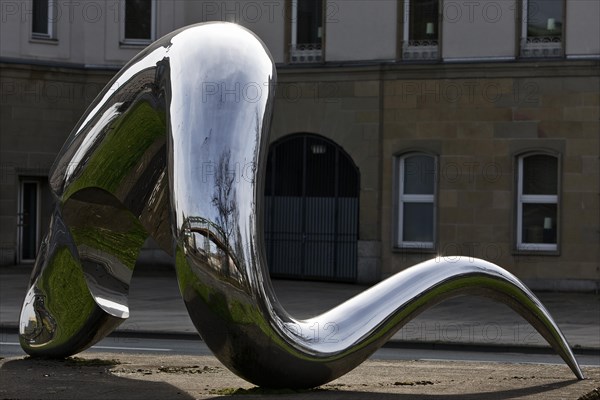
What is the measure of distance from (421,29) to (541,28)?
2623 millimetres

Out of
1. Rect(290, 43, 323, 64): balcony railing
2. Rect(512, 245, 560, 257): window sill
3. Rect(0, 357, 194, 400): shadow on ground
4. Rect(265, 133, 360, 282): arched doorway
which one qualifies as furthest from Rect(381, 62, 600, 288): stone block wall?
Rect(0, 357, 194, 400): shadow on ground

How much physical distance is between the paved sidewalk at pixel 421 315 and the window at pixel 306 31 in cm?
503

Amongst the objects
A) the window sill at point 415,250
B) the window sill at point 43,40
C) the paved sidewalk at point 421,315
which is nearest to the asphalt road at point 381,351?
the paved sidewalk at point 421,315

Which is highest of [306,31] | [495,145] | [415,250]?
[306,31]

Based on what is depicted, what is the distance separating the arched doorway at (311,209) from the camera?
3041 cm

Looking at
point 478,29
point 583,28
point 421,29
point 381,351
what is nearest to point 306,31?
point 421,29

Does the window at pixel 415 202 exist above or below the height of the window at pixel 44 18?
below

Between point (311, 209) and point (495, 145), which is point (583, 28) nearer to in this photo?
point (495, 145)

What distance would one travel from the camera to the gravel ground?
28.5 ft

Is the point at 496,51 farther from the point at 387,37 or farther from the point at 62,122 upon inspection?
the point at 62,122

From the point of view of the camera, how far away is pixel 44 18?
31969 millimetres

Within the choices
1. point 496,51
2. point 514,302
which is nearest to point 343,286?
point 496,51

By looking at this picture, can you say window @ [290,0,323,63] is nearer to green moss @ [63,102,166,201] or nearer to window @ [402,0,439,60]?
window @ [402,0,439,60]

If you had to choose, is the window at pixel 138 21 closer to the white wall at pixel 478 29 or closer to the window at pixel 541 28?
the white wall at pixel 478 29
